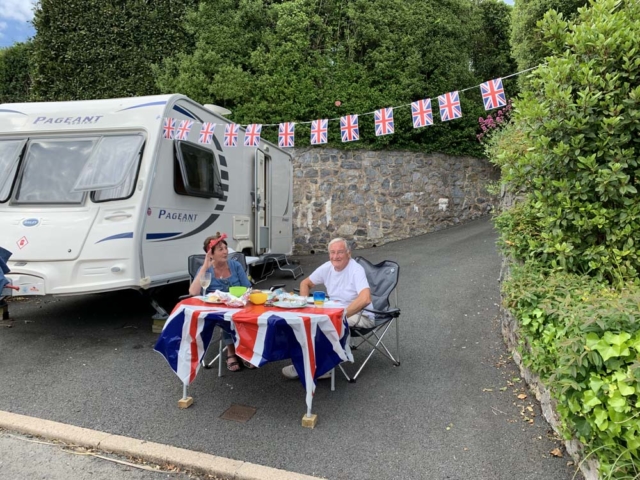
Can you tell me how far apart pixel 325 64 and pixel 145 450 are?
914cm

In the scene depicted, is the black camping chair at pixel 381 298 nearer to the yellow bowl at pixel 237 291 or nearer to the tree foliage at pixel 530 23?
the yellow bowl at pixel 237 291

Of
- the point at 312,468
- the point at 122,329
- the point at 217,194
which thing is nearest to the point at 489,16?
the point at 217,194

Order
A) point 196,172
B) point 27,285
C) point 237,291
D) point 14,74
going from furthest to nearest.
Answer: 1. point 14,74
2. point 196,172
3. point 27,285
4. point 237,291

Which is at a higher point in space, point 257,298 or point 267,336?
point 257,298

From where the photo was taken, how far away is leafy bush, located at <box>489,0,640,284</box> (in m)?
2.98

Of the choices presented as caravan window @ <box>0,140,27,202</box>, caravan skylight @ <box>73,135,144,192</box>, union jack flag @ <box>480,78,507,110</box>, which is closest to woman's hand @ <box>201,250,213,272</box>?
caravan skylight @ <box>73,135,144,192</box>

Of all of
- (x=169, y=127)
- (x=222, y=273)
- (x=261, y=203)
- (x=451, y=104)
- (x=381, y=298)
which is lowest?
(x=381, y=298)

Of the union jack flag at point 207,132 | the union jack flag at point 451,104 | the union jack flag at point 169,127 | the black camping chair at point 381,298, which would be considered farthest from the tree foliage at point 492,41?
the union jack flag at point 169,127

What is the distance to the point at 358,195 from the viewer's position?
9844 mm

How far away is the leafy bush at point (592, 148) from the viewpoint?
9.79 ft

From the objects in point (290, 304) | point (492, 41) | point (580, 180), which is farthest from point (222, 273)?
point (492, 41)

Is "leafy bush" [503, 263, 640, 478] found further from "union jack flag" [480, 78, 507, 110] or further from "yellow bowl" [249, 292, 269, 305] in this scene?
"union jack flag" [480, 78, 507, 110]

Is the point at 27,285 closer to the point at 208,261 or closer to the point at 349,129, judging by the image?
the point at 208,261

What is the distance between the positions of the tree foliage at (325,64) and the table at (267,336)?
23.9ft
